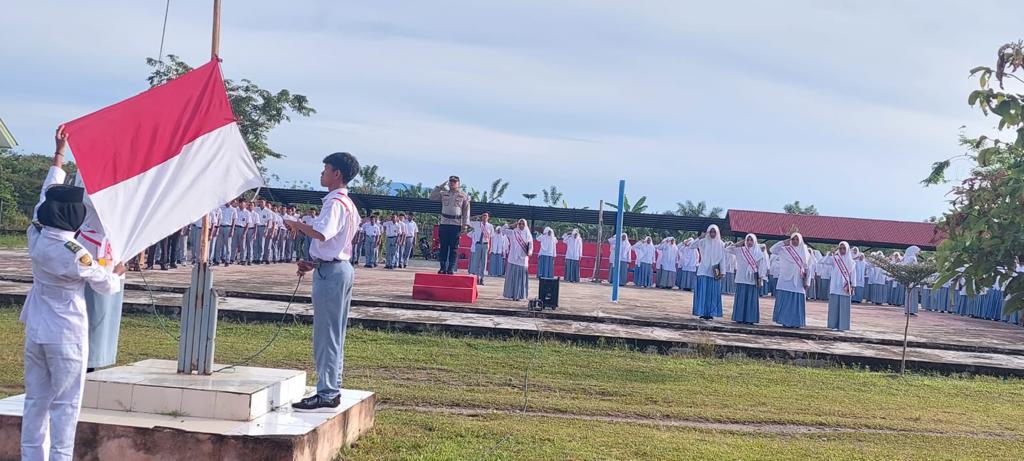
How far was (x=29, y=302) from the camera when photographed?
433 cm

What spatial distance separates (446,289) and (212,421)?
28.9ft

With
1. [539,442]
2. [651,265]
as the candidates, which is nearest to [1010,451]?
[539,442]

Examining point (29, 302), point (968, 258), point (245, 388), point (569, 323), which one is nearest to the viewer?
point (968, 258)

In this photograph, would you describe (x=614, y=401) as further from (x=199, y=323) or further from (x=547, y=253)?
(x=547, y=253)

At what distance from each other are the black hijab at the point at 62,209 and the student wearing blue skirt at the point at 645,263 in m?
24.5

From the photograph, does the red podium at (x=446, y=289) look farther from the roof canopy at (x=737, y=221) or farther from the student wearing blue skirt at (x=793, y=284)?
the roof canopy at (x=737, y=221)

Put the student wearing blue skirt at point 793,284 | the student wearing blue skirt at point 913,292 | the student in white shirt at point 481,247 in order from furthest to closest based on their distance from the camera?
the student in white shirt at point 481,247 < the student wearing blue skirt at point 913,292 < the student wearing blue skirt at point 793,284

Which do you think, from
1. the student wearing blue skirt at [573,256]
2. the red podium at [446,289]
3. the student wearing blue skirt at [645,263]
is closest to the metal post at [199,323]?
the red podium at [446,289]

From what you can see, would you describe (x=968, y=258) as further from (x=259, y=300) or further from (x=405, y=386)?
(x=259, y=300)

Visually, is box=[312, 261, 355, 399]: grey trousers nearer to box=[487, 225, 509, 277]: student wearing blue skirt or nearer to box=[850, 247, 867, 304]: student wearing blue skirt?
box=[487, 225, 509, 277]: student wearing blue skirt

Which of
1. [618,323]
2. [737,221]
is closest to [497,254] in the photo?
[737,221]

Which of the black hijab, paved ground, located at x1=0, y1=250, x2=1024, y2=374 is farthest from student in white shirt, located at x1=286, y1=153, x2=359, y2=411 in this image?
paved ground, located at x1=0, y1=250, x2=1024, y2=374

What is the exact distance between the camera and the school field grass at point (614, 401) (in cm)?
591

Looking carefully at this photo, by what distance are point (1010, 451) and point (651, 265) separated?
21.6 metres
